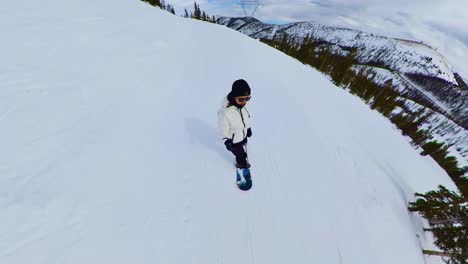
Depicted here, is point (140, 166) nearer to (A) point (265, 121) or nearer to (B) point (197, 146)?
(B) point (197, 146)

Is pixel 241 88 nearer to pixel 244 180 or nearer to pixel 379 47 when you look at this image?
pixel 244 180

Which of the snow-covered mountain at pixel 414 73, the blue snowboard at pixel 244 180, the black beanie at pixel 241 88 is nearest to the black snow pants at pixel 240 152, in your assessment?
the blue snowboard at pixel 244 180

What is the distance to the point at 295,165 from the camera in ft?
15.3

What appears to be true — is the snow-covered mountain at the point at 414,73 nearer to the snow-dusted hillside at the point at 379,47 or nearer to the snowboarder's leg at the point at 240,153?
the snow-dusted hillside at the point at 379,47

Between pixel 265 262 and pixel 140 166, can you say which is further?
pixel 140 166

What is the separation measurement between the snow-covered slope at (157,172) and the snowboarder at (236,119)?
2.06 feet

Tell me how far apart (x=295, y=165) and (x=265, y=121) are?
1720 millimetres

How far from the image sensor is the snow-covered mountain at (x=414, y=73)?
42812 millimetres

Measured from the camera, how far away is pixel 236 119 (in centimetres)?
326

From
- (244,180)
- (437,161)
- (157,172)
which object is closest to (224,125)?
(244,180)

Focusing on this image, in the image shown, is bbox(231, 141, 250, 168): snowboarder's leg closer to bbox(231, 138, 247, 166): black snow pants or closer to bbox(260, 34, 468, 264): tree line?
bbox(231, 138, 247, 166): black snow pants

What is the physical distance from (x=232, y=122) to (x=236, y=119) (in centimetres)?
8

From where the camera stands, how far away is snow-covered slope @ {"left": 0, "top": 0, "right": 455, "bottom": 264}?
259 centimetres

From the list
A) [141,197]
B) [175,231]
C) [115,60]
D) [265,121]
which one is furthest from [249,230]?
[115,60]
